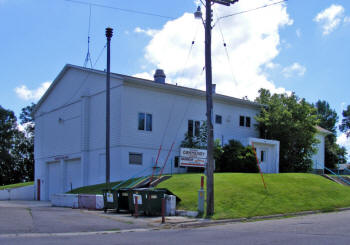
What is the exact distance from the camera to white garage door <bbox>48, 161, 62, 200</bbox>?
36531 mm

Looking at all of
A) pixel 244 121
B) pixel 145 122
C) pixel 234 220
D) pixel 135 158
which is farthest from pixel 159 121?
pixel 234 220

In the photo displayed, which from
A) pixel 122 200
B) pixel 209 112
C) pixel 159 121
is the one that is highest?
pixel 159 121

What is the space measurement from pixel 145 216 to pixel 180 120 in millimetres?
15621

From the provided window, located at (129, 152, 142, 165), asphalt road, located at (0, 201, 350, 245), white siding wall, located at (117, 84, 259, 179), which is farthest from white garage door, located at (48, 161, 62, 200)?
asphalt road, located at (0, 201, 350, 245)

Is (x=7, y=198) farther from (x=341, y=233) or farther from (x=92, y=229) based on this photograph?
(x=341, y=233)

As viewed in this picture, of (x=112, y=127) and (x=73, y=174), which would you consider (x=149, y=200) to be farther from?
(x=73, y=174)

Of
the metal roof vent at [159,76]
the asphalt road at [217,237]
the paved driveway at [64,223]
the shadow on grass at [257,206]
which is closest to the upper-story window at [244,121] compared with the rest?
the metal roof vent at [159,76]

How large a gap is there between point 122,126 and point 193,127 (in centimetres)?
649

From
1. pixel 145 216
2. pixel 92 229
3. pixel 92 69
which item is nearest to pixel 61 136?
pixel 92 69

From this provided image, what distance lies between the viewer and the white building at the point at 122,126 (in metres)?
29.4

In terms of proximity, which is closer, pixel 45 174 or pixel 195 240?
pixel 195 240

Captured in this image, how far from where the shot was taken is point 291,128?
3525 centimetres

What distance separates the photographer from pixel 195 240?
10820 mm

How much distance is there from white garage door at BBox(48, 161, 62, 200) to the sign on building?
67.9 ft
